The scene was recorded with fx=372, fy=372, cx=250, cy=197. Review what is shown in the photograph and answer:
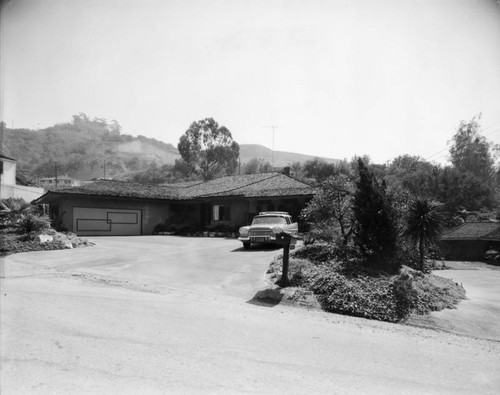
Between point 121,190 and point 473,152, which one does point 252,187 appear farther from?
point 473,152

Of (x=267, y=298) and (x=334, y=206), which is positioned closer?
(x=267, y=298)

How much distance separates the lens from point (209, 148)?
57.1 m

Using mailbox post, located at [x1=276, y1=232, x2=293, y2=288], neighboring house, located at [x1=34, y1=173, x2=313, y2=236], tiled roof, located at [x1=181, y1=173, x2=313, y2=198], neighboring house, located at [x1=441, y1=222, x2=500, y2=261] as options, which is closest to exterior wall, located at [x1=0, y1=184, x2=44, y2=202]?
neighboring house, located at [x1=34, y1=173, x2=313, y2=236]

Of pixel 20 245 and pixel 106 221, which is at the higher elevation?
pixel 106 221

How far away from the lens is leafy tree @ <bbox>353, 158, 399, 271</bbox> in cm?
1034

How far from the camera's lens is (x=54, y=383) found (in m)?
3.66

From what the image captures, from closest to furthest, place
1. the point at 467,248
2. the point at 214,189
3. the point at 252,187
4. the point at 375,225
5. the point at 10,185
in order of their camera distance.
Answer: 1. the point at 375,225
2. the point at 467,248
3. the point at 252,187
4. the point at 214,189
5. the point at 10,185

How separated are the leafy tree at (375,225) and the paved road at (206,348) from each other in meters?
3.61

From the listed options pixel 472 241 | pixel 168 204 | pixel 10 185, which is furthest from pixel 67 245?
pixel 472 241

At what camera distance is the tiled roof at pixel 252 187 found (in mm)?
24094

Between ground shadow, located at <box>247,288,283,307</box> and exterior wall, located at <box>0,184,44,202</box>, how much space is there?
34.6 metres

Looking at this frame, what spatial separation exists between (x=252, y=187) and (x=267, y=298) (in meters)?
19.8

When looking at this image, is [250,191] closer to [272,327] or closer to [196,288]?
[196,288]

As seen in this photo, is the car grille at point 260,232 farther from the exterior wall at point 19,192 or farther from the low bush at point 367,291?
the exterior wall at point 19,192
